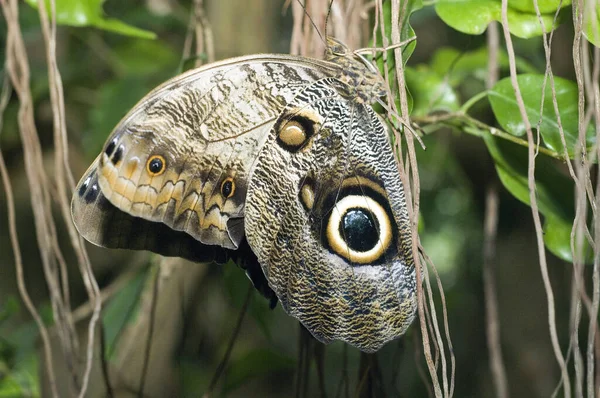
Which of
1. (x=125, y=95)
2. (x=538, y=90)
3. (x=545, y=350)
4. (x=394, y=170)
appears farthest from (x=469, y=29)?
(x=545, y=350)

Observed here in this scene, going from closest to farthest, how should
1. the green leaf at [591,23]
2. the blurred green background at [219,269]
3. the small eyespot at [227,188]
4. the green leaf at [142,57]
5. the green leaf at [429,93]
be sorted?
1. the green leaf at [591,23]
2. the small eyespot at [227,188]
3. the green leaf at [429,93]
4. the blurred green background at [219,269]
5. the green leaf at [142,57]

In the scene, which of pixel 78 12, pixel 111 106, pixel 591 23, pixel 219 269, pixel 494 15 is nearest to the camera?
pixel 591 23

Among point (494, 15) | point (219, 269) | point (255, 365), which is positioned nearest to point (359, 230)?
point (494, 15)

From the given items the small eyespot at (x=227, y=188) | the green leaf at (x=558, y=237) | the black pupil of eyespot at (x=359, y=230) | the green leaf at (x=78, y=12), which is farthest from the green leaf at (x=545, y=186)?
the green leaf at (x=78, y=12)

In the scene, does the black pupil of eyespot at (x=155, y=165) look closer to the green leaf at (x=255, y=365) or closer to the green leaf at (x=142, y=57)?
the green leaf at (x=255, y=365)

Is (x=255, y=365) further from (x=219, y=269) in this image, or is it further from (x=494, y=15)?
(x=494, y=15)

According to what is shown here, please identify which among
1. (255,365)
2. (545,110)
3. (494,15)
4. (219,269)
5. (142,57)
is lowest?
(255,365)
